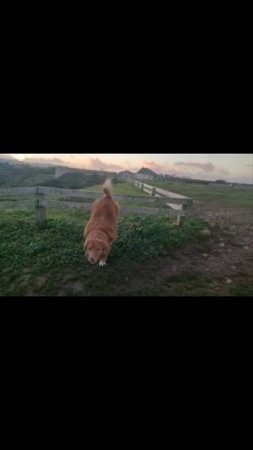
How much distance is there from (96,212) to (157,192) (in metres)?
3.80

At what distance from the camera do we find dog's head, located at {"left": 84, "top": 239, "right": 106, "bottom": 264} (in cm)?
436

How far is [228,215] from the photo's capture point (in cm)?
880

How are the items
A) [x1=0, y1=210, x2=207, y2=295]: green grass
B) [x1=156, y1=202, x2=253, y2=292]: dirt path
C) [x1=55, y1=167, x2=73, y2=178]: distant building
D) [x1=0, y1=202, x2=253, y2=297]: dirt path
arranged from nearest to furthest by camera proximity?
[x1=0, y1=202, x2=253, y2=297]: dirt path → [x1=0, y1=210, x2=207, y2=295]: green grass → [x1=156, y1=202, x2=253, y2=292]: dirt path → [x1=55, y1=167, x2=73, y2=178]: distant building

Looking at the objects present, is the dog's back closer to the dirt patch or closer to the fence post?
the dirt patch

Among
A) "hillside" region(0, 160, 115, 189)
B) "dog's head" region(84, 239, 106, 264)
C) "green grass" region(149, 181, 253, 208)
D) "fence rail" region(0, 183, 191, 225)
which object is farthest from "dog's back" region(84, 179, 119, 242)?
"green grass" region(149, 181, 253, 208)

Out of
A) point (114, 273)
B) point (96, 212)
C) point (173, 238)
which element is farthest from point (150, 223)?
point (114, 273)

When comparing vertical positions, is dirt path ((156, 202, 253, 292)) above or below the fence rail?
below

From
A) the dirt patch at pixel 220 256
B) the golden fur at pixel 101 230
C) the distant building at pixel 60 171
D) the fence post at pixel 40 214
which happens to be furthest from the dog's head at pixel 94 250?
the distant building at pixel 60 171

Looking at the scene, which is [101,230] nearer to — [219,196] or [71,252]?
[71,252]

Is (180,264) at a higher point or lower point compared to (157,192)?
lower

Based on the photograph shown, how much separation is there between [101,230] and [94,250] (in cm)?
49

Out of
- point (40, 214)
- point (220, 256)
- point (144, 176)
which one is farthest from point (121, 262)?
point (144, 176)

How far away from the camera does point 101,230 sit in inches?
186
